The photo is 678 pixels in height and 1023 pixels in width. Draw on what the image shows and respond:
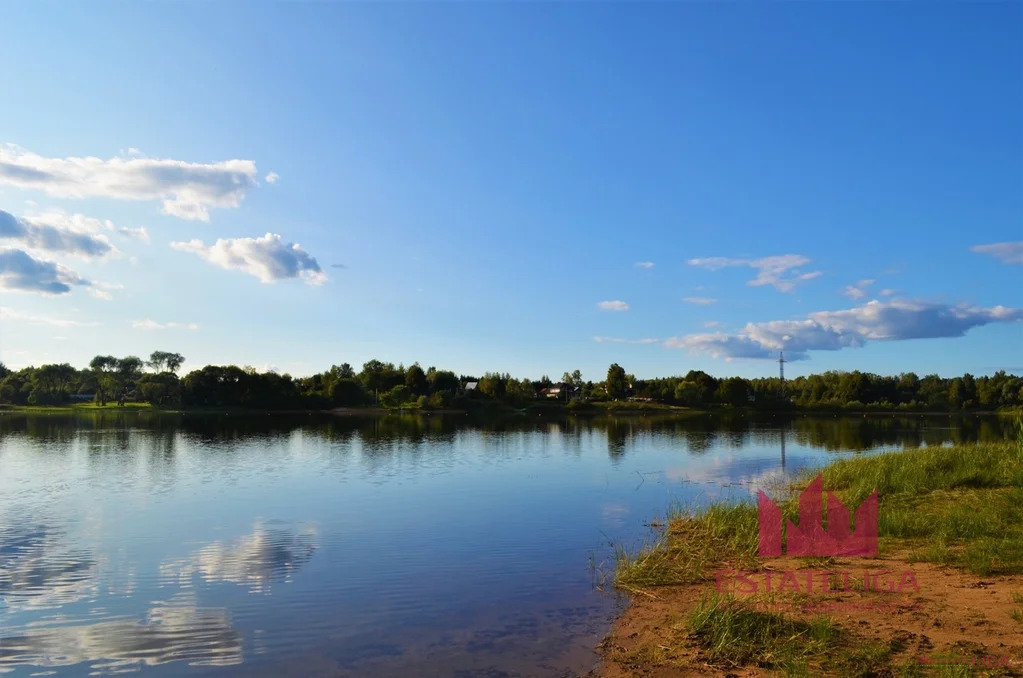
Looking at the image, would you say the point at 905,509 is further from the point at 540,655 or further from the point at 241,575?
the point at 241,575

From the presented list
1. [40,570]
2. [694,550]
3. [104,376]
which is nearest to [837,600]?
[694,550]

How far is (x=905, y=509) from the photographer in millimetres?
21609

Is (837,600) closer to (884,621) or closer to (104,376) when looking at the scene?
(884,621)

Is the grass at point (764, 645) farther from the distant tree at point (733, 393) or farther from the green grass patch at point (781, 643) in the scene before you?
the distant tree at point (733, 393)

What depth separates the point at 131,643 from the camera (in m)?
12.5

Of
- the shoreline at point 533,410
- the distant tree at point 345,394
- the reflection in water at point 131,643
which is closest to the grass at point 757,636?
the reflection in water at point 131,643

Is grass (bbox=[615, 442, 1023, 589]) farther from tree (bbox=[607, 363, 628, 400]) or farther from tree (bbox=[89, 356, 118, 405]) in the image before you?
tree (bbox=[89, 356, 118, 405])

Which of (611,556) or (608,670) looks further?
(611,556)

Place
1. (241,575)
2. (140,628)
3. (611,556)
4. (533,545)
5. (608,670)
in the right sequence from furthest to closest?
(533,545), (611,556), (241,575), (140,628), (608,670)

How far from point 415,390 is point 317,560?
143m

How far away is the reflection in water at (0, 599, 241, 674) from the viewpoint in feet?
38.2

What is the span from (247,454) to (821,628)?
47.9 metres

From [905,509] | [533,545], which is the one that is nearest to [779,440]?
[905,509]

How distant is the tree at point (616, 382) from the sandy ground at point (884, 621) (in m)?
159
